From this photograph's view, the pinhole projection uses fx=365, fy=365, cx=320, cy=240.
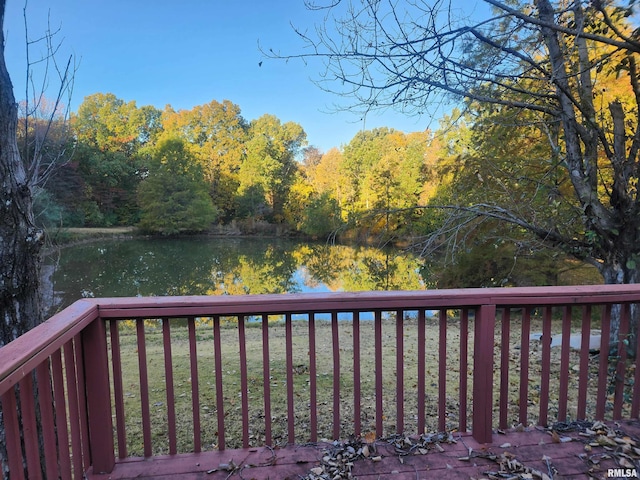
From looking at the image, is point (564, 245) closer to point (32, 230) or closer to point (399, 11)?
point (399, 11)

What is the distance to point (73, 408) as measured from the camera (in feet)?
4.50

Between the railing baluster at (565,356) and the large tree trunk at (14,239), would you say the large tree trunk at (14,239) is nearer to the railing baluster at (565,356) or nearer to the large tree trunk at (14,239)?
the large tree trunk at (14,239)

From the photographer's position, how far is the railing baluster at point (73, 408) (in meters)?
1.32

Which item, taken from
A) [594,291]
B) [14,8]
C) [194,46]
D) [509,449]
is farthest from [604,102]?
[194,46]

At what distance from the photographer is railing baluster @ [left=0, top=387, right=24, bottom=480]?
890 millimetres

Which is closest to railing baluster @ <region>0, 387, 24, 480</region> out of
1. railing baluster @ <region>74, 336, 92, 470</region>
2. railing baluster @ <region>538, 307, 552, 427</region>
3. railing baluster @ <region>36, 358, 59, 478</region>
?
railing baluster @ <region>36, 358, 59, 478</region>

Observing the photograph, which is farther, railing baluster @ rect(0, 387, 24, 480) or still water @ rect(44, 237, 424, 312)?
still water @ rect(44, 237, 424, 312)

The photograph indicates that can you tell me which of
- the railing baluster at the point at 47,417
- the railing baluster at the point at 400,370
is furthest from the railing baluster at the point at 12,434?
the railing baluster at the point at 400,370

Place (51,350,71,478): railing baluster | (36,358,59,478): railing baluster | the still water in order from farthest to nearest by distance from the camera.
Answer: the still water, (51,350,71,478): railing baluster, (36,358,59,478): railing baluster

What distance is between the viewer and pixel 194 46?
1975cm

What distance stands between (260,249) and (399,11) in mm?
22799

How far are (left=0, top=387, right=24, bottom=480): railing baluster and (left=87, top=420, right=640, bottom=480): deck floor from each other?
750 mm

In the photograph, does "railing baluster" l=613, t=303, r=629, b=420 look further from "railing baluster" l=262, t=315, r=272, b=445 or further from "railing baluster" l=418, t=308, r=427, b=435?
"railing baluster" l=262, t=315, r=272, b=445

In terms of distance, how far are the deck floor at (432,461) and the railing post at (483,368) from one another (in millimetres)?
103
